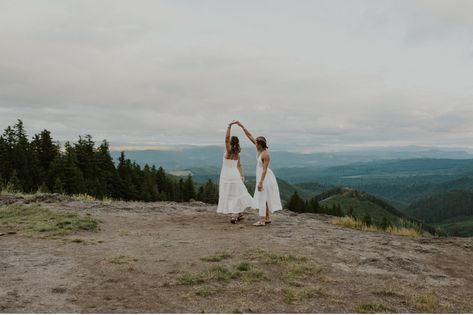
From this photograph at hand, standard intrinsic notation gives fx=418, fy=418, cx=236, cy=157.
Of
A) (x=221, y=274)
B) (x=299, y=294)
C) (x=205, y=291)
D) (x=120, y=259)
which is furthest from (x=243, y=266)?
(x=120, y=259)

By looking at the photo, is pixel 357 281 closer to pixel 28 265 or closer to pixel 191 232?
pixel 191 232

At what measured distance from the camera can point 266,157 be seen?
14344mm

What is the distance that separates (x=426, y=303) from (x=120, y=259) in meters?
6.59

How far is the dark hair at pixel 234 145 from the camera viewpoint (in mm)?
14406

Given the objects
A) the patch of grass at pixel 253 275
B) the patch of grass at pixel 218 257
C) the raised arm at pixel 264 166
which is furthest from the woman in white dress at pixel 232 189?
Answer: the patch of grass at pixel 253 275

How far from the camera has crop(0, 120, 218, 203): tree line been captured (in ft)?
206

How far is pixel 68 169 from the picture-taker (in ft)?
207

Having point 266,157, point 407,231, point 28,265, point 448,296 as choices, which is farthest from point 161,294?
point 407,231

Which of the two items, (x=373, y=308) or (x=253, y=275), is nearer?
(x=373, y=308)

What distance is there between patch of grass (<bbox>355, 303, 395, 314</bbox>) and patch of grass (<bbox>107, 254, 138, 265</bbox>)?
5.23 m

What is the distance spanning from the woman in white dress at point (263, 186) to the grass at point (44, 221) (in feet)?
18.6

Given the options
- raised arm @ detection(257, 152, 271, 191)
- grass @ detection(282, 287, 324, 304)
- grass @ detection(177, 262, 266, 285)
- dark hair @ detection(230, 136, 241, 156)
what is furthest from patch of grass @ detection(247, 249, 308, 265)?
dark hair @ detection(230, 136, 241, 156)

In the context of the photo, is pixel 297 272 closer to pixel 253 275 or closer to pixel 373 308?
pixel 253 275

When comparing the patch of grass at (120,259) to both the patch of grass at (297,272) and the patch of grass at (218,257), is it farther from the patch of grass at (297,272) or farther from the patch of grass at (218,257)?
the patch of grass at (297,272)
